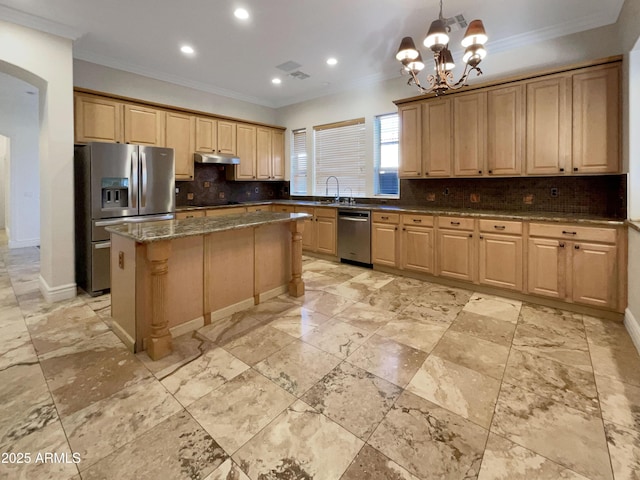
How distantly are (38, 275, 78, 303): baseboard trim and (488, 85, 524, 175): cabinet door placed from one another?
532 cm

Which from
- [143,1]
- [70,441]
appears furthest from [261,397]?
[143,1]

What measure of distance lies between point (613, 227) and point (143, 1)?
5.12 metres

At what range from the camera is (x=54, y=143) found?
3559mm

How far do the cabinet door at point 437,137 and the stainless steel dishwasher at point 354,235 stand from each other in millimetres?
1140

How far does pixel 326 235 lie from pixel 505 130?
3012 mm

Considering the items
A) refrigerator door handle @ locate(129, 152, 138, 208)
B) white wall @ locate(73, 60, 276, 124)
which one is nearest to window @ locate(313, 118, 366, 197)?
white wall @ locate(73, 60, 276, 124)

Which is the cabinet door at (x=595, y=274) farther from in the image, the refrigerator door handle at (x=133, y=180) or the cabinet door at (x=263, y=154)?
the cabinet door at (x=263, y=154)

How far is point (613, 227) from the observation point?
3.00m

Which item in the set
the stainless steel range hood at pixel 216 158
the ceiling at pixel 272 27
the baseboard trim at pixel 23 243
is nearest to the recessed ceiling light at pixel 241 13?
the ceiling at pixel 272 27

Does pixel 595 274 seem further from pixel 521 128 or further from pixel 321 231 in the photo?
pixel 321 231

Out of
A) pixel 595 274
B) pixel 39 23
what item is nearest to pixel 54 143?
pixel 39 23

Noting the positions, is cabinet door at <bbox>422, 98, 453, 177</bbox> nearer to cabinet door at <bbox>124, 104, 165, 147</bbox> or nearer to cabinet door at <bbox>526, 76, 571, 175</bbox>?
cabinet door at <bbox>526, 76, 571, 175</bbox>

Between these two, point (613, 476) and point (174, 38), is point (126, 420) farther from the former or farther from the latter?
point (174, 38)

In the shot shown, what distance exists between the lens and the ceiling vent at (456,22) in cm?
344
